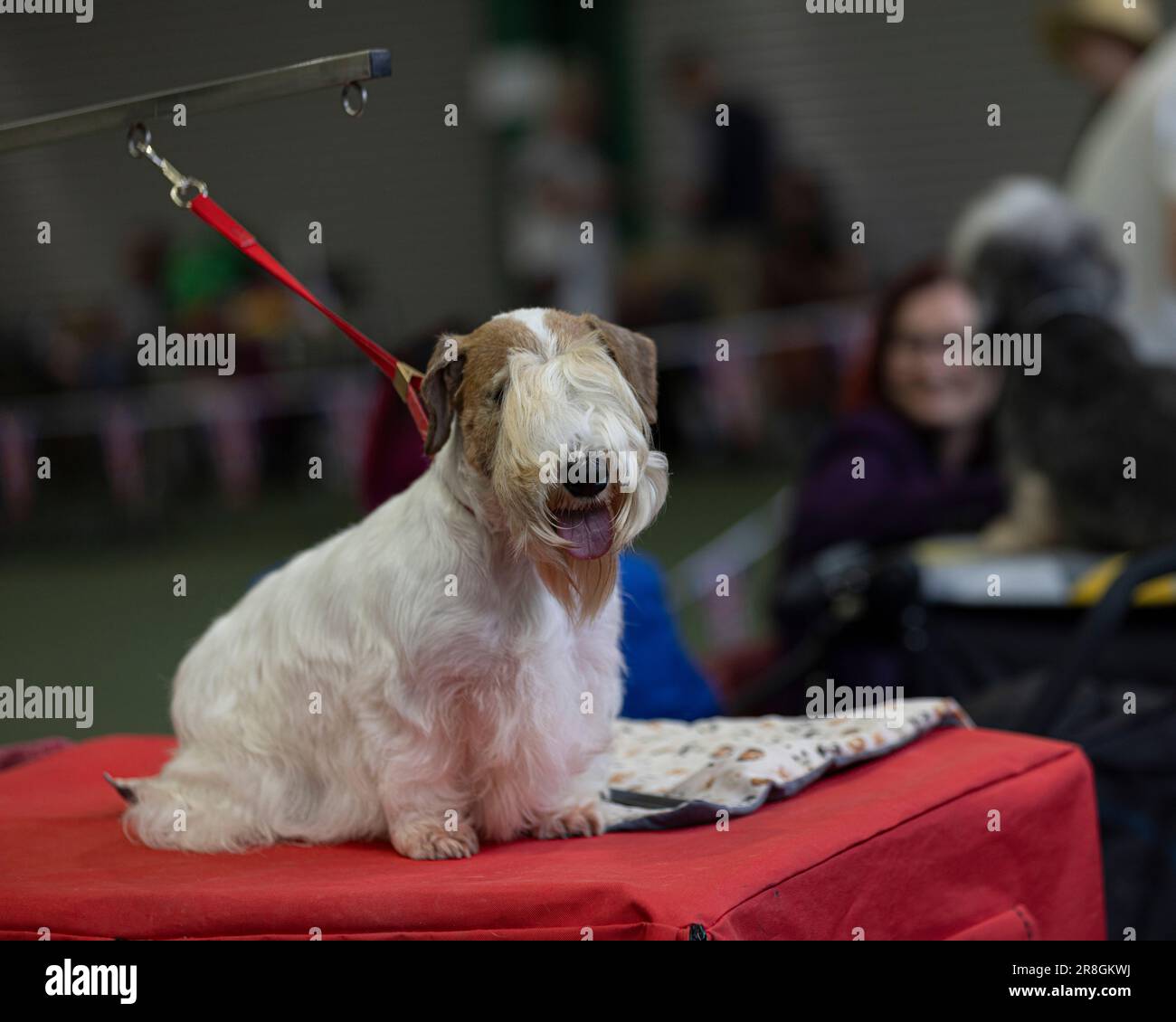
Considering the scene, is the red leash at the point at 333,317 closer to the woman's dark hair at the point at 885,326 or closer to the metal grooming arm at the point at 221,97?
the metal grooming arm at the point at 221,97

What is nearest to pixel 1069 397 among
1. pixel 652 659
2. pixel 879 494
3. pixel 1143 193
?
pixel 879 494

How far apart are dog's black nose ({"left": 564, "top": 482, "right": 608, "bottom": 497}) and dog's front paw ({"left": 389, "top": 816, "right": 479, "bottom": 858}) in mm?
557

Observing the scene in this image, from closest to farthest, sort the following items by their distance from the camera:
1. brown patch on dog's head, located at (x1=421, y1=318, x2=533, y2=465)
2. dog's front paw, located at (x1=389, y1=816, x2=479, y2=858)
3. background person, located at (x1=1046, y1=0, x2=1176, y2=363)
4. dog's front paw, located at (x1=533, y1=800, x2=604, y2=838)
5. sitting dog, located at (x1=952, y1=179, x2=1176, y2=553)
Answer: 1. brown patch on dog's head, located at (x1=421, y1=318, x2=533, y2=465)
2. dog's front paw, located at (x1=389, y1=816, x2=479, y2=858)
3. dog's front paw, located at (x1=533, y1=800, x2=604, y2=838)
4. sitting dog, located at (x1=952, y1=179, x2=1176, y2=553)
5. background person, located at (x1=1046, y1=0, x2=1176, y2=363)

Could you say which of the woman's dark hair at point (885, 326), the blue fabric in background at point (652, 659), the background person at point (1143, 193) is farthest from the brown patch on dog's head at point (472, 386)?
the woman's dark hair at point (885, 326)

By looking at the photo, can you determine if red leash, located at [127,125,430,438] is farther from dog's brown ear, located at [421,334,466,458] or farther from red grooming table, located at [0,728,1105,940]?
red grooming table, located at [0,728,1105,940]

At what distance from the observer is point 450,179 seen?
13406 millimetres

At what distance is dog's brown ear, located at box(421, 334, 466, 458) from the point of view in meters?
1.83

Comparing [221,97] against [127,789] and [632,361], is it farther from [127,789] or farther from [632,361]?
[127,789]

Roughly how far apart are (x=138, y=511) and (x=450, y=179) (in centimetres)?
480

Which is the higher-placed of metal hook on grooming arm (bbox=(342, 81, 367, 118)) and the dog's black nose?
metal hook on grooming arm (bbox=(342, 81, 367, 118))

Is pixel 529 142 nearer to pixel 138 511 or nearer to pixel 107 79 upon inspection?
pixel 107 79

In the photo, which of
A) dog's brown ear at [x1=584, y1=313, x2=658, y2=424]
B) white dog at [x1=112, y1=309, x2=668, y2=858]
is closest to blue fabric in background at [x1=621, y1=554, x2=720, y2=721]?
white dog at [x1=112, y1=309, x2=668, y2=858]

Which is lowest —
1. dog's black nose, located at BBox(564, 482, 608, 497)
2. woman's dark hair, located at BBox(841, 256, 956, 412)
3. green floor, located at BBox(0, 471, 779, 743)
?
green floor, located at BBox(0, 471, 779, 743)

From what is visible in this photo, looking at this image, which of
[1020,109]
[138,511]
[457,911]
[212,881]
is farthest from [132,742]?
[1020,109]
